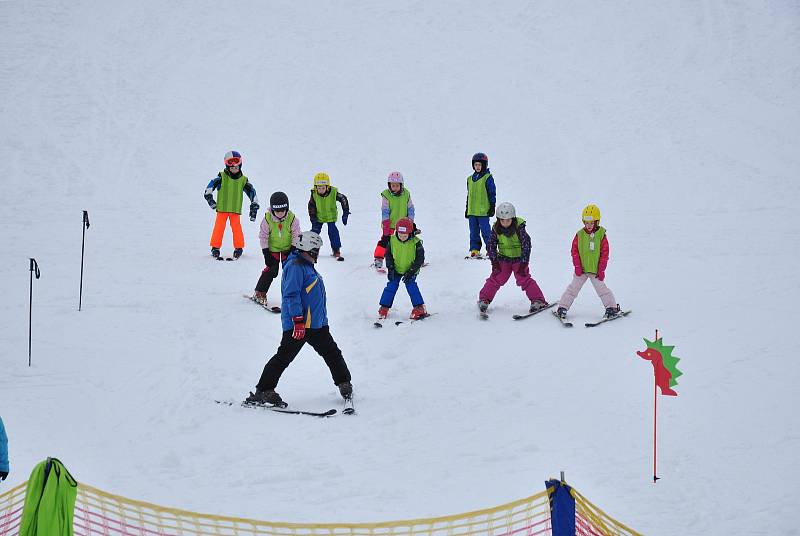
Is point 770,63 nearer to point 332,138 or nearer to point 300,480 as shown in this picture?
point 332,138

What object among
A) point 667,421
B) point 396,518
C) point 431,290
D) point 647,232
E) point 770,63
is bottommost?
point 396,518

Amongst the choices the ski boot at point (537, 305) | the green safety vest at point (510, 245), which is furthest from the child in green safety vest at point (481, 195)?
the ski boot at point (537, 305)

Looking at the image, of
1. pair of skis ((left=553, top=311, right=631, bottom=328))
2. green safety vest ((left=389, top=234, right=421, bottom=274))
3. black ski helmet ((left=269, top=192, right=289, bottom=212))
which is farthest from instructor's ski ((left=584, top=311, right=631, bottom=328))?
black ski helmet ((left=269, top=192, right=289, bottom=212))

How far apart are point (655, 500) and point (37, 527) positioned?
433cm

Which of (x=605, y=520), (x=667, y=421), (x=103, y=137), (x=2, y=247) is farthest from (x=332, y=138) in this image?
(x=605, y=520)

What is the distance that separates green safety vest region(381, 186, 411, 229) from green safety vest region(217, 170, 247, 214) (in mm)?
2479

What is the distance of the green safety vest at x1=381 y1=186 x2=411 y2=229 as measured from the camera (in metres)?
13.5

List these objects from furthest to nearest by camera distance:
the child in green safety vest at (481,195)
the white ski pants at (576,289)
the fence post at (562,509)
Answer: the child in green safety vest at (481,195), the white ski pants at (576,289), the fence post at (562,509)

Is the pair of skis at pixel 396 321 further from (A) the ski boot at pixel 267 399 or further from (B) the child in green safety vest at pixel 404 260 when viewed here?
(A) the ski boot at pixel 267 399

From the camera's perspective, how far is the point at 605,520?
646 cm

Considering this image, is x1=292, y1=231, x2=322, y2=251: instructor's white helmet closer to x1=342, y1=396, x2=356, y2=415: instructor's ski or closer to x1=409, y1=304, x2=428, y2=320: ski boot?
x1=342, y1=396, x2=356, y2=415: instructor's ski

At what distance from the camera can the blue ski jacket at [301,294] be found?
8703mm

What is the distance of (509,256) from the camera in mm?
11547

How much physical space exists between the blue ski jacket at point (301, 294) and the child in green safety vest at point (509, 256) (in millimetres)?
3294
